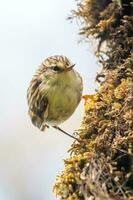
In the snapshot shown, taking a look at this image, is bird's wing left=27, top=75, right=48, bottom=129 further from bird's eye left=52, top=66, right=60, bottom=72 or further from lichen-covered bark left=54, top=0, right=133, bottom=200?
lichen-covered bark left=54, top=0, right=133, bottom=200

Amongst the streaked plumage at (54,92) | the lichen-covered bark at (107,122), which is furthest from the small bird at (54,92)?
the lichen-covered bark at (107,122)

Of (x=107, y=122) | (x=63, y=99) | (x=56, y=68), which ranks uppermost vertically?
(x=56, y=68)

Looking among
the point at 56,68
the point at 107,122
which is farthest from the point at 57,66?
→ the point at 107,122

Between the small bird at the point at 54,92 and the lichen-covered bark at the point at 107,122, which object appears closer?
the lichen-covered bark at the point at 107,122

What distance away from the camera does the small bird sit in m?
3.61

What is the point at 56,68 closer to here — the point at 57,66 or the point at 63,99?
the point at 57,66

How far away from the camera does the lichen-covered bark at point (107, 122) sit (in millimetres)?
2596

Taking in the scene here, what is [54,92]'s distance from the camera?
367 cm

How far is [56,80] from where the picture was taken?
3629mm

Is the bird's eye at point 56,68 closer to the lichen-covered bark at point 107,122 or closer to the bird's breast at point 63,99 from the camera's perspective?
the bird's breast at point 63,99

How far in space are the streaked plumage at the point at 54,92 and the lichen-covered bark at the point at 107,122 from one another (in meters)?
0.19

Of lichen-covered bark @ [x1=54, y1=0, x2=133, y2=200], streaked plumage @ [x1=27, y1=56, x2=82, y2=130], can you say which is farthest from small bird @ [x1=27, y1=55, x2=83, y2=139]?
lichen-covered bark @ [x1=54, y1=0, x2=133, y2=200]

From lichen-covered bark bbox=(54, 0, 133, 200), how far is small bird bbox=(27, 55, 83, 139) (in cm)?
18

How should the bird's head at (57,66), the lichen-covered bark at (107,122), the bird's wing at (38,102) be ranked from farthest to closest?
the bird's wing at (38,102)
the bird's head at (57,66)
the lichen-covered bark at (107,122)
